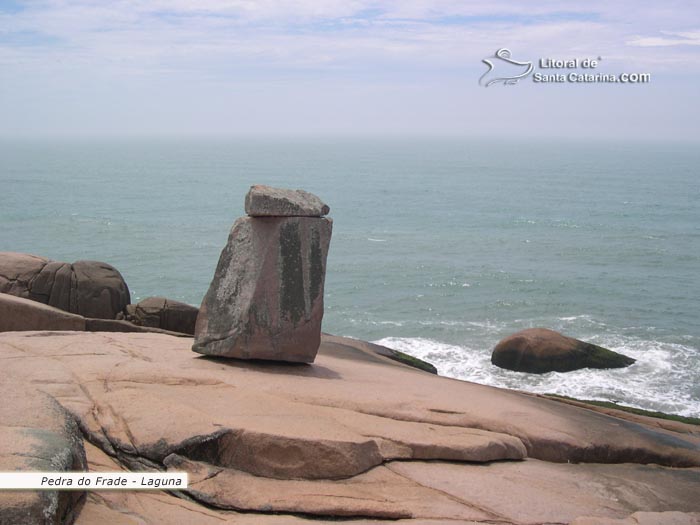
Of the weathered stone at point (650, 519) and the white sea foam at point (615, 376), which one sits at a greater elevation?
the weathered stone at point (650, 519)

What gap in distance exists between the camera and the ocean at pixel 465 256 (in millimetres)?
34000

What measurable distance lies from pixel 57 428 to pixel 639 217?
72.3 m

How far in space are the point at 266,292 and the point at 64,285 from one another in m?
10.8

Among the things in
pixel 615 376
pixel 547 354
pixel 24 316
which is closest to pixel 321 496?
pixel 24 316

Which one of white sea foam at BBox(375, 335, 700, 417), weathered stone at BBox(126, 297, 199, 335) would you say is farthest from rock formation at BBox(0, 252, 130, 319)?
white sea foam at BBox(375, 335, 700, 417)

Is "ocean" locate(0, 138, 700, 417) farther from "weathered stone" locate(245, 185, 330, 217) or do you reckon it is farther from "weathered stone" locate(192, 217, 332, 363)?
"weathered stone" locate(245, 185, 330, 217)

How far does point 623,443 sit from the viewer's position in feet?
41.8

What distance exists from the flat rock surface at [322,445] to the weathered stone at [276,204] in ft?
8.21

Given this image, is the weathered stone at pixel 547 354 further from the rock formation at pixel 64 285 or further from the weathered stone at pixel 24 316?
the weathered stone at pixel 24 316

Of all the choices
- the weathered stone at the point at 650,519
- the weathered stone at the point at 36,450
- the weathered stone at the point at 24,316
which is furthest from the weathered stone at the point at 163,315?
the weathered stone at the point at 650,519

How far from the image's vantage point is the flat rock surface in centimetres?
896

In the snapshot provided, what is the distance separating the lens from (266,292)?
13508mm

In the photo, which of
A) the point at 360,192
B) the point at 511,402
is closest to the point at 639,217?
the point at 360,192

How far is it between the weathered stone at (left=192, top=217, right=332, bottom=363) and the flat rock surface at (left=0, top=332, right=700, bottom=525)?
0.34 m
